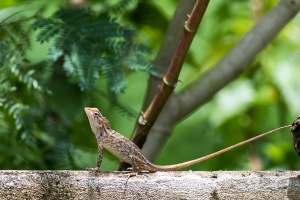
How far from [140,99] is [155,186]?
2153 millimetres

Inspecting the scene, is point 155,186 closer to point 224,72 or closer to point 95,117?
point 95,117

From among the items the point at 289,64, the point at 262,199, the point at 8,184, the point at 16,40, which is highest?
the point at 289,64

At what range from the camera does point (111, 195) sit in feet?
7.77

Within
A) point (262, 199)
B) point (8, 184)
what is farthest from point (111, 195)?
point (262, 199)

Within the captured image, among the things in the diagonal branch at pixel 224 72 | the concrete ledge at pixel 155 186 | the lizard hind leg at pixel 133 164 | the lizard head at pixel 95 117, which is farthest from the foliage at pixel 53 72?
the concrete ledge at pixel 155 186

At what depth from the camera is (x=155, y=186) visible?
238 cm

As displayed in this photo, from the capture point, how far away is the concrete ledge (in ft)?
7.72

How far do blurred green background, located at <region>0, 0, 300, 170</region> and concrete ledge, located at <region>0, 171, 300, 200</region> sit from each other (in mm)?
821

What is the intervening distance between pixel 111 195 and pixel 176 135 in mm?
2539

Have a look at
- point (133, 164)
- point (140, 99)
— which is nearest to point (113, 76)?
point (133, 164)

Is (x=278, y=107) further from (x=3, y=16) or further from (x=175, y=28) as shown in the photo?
(x=3, y=16)

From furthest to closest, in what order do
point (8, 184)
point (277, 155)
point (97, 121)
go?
point (277, 155)
point (97, 121)
point (8, 184)

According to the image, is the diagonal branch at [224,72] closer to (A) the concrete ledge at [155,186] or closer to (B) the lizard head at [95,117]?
(B) the lizard head at [95,117]

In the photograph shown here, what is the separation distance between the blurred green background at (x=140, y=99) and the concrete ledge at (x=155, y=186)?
82 centimetres
